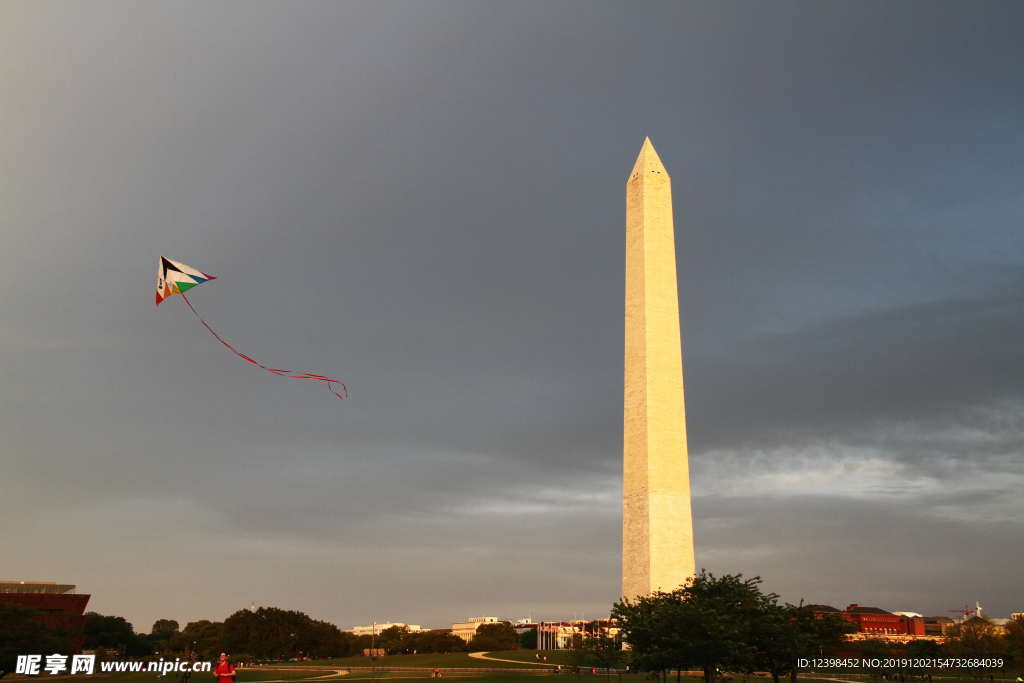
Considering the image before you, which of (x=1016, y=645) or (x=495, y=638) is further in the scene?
(x=495, y=638)

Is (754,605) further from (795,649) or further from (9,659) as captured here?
(9,659)

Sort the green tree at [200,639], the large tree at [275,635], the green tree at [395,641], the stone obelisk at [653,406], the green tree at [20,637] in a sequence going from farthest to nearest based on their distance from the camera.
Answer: the green tree at [395,641] < the green tree at [200,639] < the large tree at [275,635] < the stone obelisk at [653,406] < the green tree at [20,637]

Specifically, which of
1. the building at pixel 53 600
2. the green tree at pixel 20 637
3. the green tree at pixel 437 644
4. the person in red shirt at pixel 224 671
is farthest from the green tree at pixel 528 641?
the person in red shirt at pixel 224 671

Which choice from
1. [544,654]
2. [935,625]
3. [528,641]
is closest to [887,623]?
[935,625]

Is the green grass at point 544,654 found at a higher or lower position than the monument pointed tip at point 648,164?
lower

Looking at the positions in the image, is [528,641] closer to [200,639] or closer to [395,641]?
[395,641]

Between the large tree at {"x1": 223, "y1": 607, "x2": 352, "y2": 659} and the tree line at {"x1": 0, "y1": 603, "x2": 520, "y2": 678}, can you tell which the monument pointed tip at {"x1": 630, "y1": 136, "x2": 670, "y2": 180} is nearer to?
the tree line at {"x1": 0, "y1": 603, "x2": 520, "y2": 678}

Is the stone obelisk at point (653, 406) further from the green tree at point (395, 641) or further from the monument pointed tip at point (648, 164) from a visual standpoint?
the green tree at point (395, 641)
